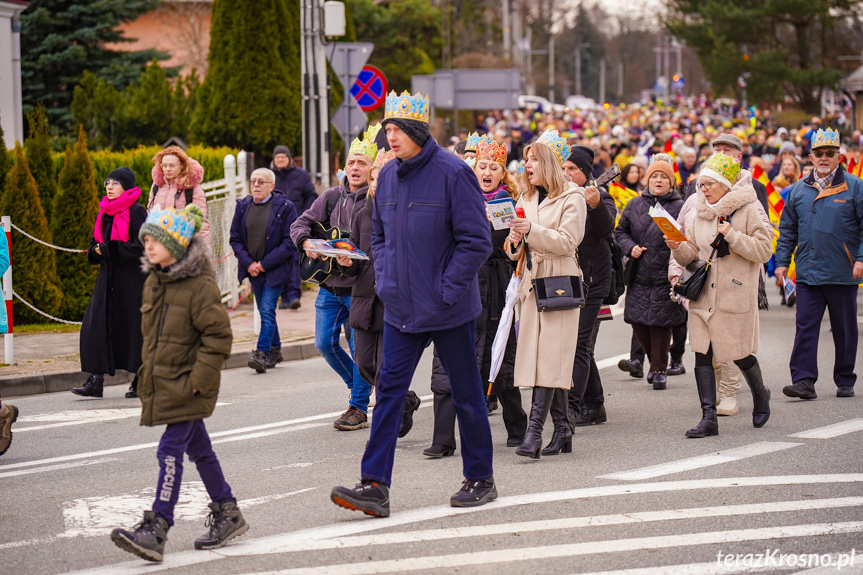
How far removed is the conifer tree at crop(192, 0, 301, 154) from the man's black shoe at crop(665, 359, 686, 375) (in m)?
12.2

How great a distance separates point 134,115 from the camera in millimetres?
28188

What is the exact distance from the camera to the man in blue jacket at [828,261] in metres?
10.0

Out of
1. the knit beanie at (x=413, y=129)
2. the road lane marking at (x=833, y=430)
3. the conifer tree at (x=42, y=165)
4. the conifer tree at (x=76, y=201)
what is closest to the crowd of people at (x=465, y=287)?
the knit beanie at (x=413, y=129)

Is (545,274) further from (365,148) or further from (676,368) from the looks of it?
(676,368)

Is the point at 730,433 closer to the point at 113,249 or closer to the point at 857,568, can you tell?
the point at 857,568

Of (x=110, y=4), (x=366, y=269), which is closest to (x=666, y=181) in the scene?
(x=366, y=269)

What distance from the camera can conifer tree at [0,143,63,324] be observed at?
14.3 m

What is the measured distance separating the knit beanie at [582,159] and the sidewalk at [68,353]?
17.3 feet

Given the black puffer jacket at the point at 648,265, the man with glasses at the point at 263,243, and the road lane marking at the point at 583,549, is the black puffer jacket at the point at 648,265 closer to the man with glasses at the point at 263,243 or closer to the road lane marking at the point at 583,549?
the man with glasses at the point at 263,243

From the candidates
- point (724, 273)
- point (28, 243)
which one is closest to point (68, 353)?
point (28, 243)

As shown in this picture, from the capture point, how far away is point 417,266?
6.23 meters

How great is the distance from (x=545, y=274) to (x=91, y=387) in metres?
4.67

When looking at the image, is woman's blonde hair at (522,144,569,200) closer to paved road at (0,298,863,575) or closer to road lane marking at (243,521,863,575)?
paved road at (0,298,863,575)

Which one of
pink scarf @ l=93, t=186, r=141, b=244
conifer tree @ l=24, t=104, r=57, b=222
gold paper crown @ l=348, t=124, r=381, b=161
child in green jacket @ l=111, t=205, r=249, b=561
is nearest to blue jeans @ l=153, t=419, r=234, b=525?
child in green jacket @ l=111, t=205, r=249, b=561
